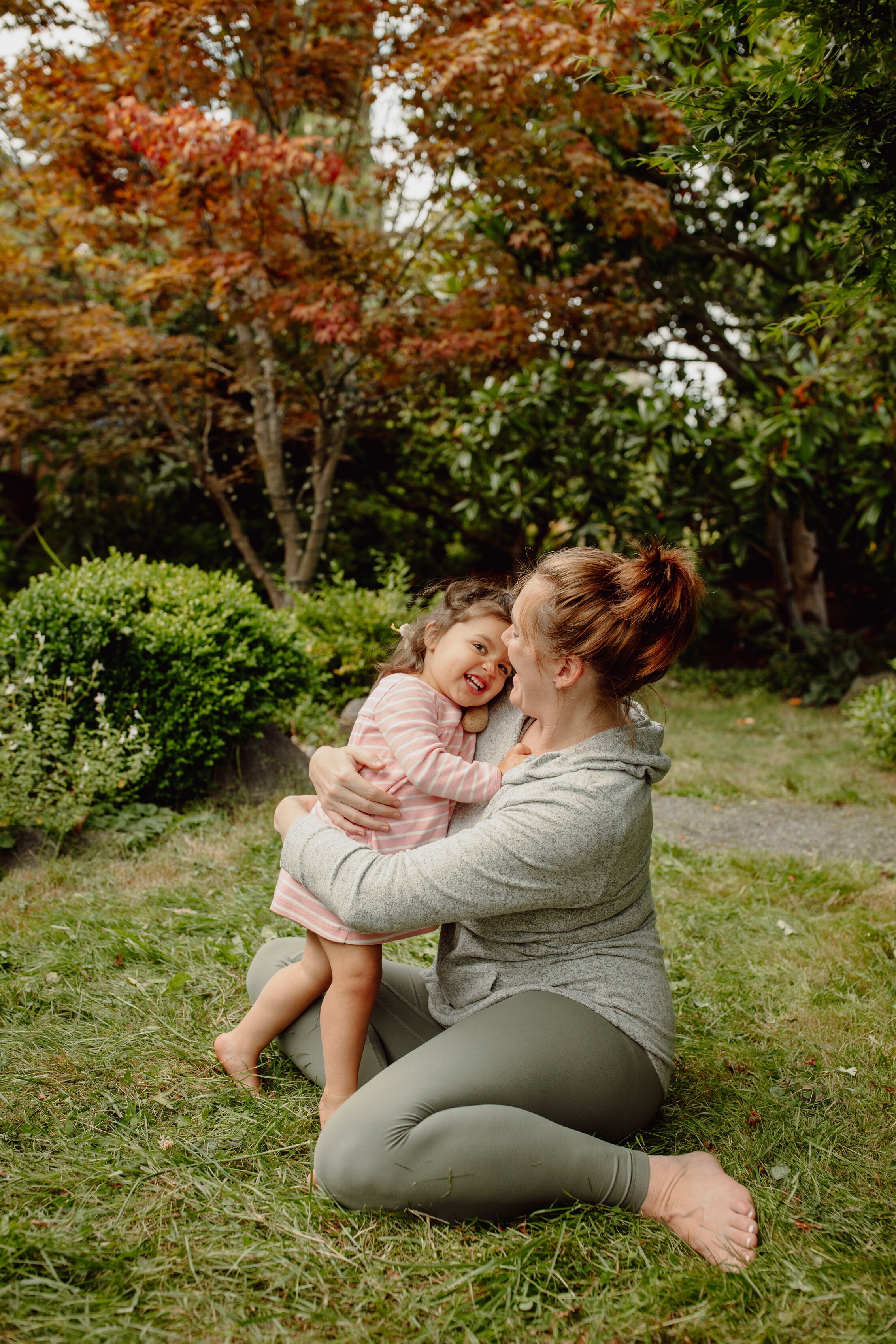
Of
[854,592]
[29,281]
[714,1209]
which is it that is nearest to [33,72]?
[29,281]

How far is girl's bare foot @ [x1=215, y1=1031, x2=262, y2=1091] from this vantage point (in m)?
2.16

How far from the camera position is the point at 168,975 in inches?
107

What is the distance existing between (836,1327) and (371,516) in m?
8.55

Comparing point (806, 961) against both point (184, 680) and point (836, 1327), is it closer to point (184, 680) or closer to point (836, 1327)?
point (836, 1327)

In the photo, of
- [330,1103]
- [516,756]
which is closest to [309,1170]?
[330,1103]

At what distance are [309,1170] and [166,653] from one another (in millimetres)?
2817

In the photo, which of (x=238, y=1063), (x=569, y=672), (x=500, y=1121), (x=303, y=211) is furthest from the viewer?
(x=303, y=211)

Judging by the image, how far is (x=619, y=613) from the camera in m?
1.72

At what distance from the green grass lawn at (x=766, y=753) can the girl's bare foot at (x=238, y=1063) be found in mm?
2929

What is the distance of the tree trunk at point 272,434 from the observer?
682cm

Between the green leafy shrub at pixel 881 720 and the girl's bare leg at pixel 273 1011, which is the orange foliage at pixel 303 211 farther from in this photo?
the girl's bare leg at pixel 273 1011

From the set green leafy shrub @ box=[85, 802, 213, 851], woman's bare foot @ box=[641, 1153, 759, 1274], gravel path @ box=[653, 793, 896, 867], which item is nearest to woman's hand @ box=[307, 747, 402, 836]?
woman's bare foot @ box=[641, 1153, 759, 1274]

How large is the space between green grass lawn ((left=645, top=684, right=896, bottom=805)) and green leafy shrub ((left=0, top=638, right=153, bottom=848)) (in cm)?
250

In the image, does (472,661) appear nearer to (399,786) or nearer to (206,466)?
(399,786)
